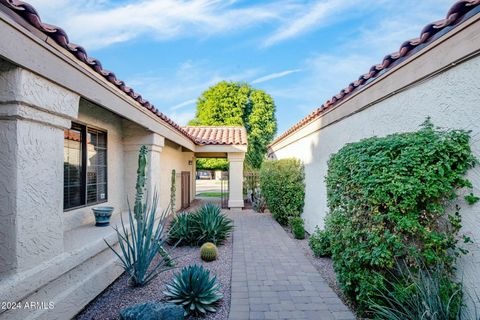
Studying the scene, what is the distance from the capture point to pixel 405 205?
3117mm

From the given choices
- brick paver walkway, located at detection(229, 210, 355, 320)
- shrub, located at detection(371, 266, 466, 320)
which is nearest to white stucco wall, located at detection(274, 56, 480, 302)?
shrub, located at detection(371, 266, 466, 320)

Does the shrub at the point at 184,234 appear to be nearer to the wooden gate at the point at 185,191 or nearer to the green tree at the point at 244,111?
the wooden gate at the point at 185,191

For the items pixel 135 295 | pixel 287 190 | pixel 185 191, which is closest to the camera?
pixel 135 295

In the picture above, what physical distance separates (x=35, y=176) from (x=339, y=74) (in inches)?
398

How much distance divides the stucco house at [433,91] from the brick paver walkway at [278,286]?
6.34ft

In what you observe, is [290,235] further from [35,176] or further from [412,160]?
[35,176]

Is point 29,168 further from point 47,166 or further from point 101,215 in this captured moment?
point 101,215

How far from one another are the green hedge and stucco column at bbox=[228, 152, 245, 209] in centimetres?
1052

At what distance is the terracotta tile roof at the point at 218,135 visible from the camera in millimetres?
13603

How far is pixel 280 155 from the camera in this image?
1483cm

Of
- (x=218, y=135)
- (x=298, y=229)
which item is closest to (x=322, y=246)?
(x=298, y=229)

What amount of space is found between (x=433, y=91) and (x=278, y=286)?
382 cm

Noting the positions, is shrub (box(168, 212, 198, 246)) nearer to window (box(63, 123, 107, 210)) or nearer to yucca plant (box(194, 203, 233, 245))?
yucca plant (box(194, 203, 233, 245))

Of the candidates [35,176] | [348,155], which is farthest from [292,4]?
[35,176]
